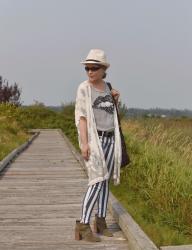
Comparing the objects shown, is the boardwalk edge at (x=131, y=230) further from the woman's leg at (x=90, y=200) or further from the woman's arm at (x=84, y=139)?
the woman's arm at (x=84, y=139)

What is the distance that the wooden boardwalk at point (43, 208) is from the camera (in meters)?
4.48

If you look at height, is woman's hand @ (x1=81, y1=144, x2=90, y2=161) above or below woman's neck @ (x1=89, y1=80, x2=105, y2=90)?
below

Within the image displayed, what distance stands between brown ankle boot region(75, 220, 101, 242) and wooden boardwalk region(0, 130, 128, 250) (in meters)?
0.05

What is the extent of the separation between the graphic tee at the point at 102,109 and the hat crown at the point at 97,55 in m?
0.28

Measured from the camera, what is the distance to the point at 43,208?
19.9 ft

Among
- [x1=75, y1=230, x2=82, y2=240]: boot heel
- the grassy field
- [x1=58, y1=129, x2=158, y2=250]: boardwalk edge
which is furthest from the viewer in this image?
the grassy field

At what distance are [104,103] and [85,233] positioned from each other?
1.28 metres

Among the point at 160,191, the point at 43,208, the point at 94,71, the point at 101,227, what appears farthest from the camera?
the point at 160,191

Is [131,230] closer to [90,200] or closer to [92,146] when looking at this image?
[90,200]

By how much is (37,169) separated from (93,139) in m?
6.01

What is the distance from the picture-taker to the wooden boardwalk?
4.48 m

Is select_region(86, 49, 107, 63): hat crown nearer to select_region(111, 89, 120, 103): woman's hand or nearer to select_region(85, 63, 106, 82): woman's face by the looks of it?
select_region(85, 63, 106, 82): woman's face

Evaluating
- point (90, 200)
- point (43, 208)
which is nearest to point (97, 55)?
point (90, 200)

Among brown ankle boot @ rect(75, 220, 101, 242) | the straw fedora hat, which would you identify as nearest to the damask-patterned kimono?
the straw fedora hat
